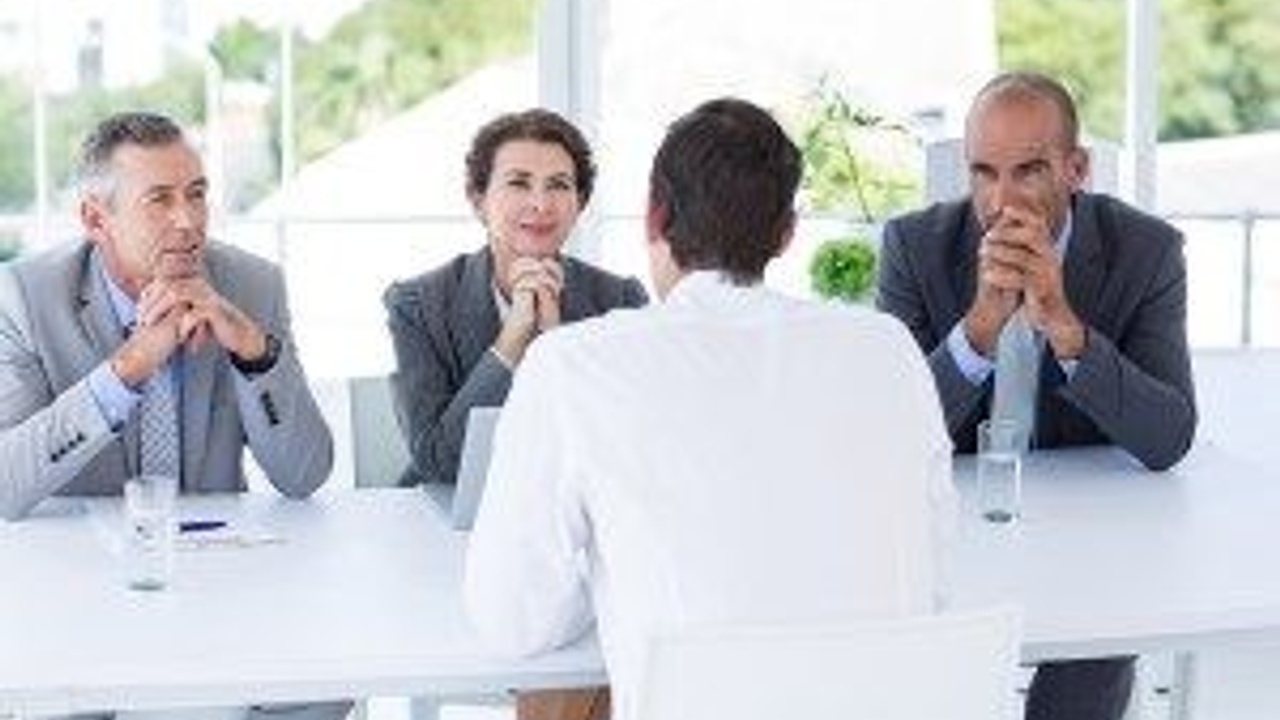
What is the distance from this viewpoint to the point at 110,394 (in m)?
2.66

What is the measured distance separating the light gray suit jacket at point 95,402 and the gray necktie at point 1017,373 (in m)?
0.92

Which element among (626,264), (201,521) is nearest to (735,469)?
(201,521)

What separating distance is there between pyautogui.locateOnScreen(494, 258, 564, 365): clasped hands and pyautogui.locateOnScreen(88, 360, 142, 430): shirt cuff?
0.53 metres

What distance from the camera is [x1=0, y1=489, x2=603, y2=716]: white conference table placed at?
1.99 m

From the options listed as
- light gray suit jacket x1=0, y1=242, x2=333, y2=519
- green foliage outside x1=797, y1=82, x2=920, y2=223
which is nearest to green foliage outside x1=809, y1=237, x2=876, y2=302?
green foliage outside x1=797, y1=82, x2=920, y2=223

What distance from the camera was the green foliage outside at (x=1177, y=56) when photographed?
6.16 meters

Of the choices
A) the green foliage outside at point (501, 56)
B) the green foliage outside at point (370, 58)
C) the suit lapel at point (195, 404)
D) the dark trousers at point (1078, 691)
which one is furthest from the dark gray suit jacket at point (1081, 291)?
the green foliage outside at point (370, 58)

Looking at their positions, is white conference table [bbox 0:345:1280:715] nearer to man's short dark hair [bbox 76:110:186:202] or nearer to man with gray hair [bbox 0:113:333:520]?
man with gray hair [bbox 0:113:333:520]

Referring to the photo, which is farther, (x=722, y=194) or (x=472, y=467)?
(x=472, y=467)

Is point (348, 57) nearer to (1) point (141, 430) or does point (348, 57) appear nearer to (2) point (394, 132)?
(2) point (394, 132)

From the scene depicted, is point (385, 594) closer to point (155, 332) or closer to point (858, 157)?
point (155, 332)

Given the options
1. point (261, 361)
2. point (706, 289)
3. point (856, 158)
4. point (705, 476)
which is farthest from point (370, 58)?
point (705, 476)

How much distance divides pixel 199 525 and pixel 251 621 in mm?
451

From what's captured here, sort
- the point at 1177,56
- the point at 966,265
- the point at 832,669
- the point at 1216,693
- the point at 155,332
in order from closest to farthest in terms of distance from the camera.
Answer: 1. the point at 832,669
2. the point at 155,332
3. the point at 966,265
4. the point at 1216,693
5. the point at 1177,56
